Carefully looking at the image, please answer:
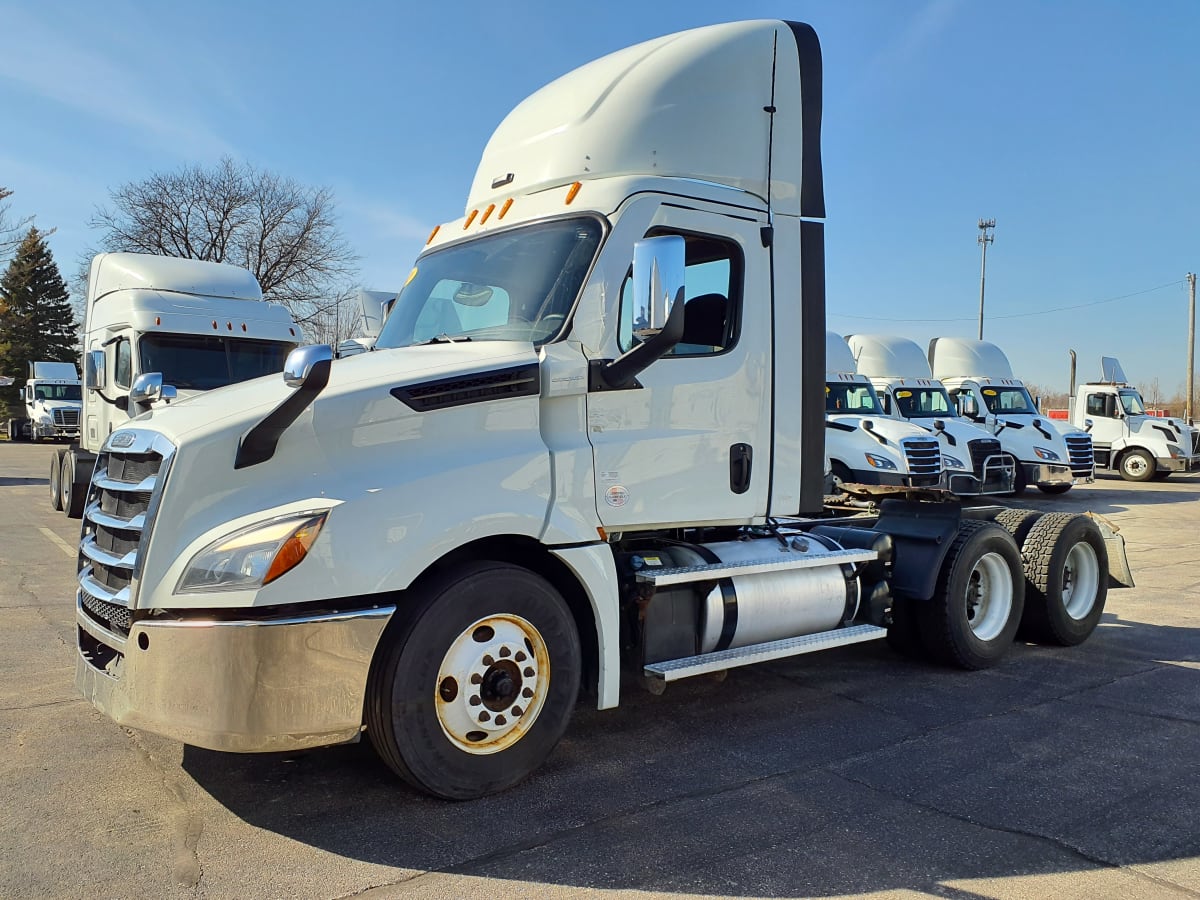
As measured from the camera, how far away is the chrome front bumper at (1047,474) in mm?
20156

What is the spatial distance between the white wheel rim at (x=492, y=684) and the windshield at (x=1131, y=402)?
26788 millimetres

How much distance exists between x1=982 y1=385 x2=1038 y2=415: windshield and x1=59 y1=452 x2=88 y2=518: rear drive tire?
1930cm

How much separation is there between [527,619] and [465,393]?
105 cm

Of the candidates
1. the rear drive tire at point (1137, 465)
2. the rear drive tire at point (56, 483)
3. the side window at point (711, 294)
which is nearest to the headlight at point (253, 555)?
the side window at point (711, 294)

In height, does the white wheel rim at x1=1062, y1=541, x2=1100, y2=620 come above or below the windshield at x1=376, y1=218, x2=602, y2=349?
below

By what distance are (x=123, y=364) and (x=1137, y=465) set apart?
83.4 feet

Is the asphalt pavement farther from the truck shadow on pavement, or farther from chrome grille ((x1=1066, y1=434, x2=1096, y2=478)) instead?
chrome grille ((x1=1066, y1=434, x2=1096, y2=478))

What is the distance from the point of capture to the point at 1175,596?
9.52 m

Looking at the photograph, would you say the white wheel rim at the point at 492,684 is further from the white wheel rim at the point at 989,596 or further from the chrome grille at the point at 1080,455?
the chrome grille at the point at 1080,455

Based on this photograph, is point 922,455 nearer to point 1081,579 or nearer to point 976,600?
point 1081,579

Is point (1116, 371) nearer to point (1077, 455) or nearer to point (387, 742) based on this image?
point (1077, 455)

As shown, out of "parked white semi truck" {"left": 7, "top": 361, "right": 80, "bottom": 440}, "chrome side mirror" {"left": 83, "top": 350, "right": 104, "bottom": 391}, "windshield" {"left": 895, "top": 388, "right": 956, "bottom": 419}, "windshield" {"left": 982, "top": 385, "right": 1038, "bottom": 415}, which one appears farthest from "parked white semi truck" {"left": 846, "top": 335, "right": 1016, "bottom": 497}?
"parked white semi truck" {"left": 7, "top": 361, "right": 80, "bottom": 440}

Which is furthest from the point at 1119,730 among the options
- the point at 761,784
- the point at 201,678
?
the point at 201,678

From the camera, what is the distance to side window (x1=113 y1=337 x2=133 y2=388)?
13.2 metres
